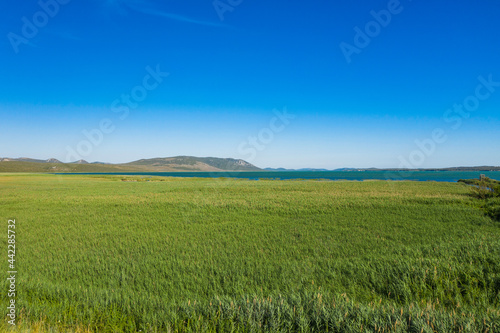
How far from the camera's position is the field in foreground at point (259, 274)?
4.12 m

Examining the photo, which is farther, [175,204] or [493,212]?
[175,204]

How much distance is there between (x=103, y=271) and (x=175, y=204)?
13.5 meters

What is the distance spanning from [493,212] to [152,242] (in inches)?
741

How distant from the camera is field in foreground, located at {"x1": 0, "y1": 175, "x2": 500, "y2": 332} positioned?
162 inches

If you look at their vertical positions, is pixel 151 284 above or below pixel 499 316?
below

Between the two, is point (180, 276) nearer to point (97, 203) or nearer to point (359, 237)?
point (359, 237)

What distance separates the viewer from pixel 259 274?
21.6ft

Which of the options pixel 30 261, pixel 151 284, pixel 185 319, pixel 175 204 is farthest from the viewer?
pixel 175 204

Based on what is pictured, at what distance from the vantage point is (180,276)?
6434 mm

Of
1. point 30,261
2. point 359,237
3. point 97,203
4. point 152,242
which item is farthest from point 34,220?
point 359,237

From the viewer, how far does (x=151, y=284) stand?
5977 millimetres

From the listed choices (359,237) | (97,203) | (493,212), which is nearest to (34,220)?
(97,203)

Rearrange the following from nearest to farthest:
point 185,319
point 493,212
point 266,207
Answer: point 185,319 < point 493,212 < point 266,207

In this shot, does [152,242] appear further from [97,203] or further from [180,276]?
[97,203]
